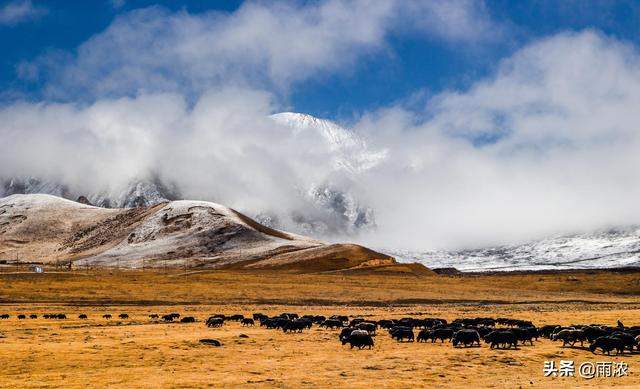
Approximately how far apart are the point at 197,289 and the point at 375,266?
104656mm

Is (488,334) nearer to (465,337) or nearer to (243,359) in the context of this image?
(465,337)

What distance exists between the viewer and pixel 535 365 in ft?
93.9

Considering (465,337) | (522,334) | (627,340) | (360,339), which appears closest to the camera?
(627,340)

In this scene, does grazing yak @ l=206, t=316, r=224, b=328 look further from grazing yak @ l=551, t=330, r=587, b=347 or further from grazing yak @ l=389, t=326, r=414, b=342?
grazing yak @ l=551, t=330, r=587, b=347

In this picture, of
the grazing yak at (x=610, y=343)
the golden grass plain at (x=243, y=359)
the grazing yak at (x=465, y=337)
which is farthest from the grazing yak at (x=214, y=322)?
the grazing yak at (x=610, y=343)

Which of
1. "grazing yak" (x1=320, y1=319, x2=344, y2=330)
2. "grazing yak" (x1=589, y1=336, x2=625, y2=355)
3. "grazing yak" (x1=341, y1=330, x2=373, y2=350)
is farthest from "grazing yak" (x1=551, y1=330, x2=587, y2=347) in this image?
"grazing yak" (x1=320, y1=319, x2=344, y2=330)

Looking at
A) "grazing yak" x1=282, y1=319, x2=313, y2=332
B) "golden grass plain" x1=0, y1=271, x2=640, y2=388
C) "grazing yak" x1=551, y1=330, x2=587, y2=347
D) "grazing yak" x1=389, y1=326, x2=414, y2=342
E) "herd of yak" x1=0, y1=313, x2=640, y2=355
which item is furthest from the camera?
"grazing yak" x1=282, y1=319, x2=313, y2=332

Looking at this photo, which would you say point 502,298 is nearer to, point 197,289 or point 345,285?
point 345,285

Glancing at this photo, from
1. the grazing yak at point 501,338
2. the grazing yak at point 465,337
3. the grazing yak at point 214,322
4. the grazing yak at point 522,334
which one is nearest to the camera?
the grazing yak at point 501,338

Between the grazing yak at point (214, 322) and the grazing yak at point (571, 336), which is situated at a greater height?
the grazing yak at point (214, 322)

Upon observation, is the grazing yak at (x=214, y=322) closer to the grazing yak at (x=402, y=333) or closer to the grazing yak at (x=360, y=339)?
the grazing yak at (x=402, y=333)

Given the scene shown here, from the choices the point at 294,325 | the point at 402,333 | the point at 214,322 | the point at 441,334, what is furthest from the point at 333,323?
the point at 441,334

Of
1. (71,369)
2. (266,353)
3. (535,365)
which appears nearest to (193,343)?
(266,353)

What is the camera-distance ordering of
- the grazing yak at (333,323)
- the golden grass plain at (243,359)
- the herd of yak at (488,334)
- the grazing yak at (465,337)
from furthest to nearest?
the grazing yak at (333,323), the grazing yak at (465,337), the herd of yak at (488,334), the golden grass plain at (243,359)
